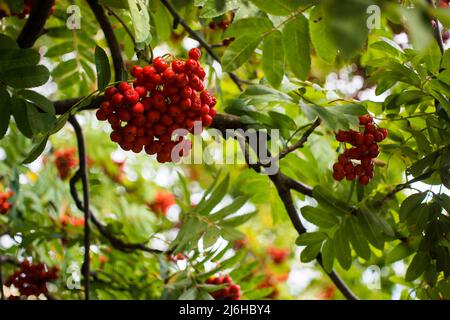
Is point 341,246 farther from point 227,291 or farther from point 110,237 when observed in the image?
point 110,237

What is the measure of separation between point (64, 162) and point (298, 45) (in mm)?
2935

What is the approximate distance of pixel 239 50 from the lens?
1.71 metres

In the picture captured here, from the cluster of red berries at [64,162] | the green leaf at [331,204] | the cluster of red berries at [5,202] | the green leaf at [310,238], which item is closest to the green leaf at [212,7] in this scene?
the green leaf at [331,204]

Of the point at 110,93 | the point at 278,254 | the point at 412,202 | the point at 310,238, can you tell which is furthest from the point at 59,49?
the point at 278,254

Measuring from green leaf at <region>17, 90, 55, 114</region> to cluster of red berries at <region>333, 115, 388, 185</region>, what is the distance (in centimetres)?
92

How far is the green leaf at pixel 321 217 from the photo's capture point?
214 centimetres

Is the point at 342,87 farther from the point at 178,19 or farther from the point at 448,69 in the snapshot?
the point at 448,69

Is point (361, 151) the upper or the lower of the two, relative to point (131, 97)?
lower

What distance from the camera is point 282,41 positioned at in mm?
1690

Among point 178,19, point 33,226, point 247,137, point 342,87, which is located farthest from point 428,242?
point 342,87

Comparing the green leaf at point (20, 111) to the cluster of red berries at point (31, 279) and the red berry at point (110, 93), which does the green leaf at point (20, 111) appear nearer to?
the red berry at point (110, 93)

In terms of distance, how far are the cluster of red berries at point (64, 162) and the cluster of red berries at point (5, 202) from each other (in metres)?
1.01

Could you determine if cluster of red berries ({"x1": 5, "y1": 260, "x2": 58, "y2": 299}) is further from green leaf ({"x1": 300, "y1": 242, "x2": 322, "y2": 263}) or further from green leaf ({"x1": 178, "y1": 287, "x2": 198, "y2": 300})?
Answer: green leaf ({"x1": 300, "y1": 242, "x2": 322, "y2": 263})

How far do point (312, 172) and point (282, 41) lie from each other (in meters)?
0.91
